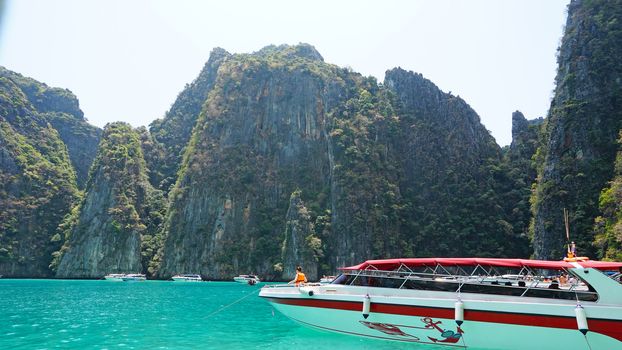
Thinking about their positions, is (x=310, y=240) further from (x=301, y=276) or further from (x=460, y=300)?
(x=460, y=300)

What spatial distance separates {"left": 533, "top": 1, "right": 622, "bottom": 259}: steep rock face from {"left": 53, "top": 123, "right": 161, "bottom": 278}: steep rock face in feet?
278

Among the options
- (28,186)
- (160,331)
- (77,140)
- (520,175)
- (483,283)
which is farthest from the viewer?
(77,140)

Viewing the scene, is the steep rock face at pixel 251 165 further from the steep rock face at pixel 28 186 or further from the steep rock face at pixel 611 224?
the steep rock face at pixel 611 224

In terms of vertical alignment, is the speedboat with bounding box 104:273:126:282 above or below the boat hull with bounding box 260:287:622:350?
below

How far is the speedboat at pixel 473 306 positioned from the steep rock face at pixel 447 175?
68959mm

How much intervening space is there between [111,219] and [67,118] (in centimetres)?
6275

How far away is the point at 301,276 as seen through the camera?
22.0 meters

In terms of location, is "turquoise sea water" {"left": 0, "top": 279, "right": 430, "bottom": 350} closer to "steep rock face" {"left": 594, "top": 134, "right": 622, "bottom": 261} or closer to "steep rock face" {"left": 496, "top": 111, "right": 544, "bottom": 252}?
"steep rock face" {"left": 594, "top": 134, "right": 622, "bottom": 261}

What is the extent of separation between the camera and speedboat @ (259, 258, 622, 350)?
48.7ft

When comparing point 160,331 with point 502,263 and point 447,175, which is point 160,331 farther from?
point 447,175

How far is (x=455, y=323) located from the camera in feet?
54.4

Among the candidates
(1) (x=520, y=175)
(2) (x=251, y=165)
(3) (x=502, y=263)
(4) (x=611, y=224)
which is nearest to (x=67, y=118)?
(2) (x=251, y=165)

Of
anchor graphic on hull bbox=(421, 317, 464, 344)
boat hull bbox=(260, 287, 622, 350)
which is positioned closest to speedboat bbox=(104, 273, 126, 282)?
boat hull bbox=(260, 287, 622, 350)

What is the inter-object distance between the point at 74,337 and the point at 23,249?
104m
